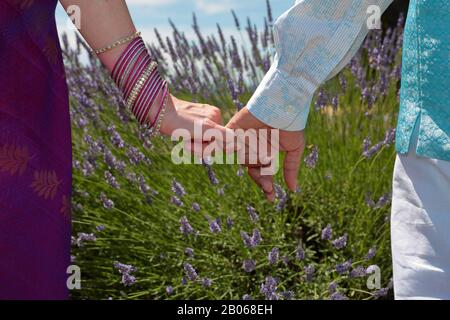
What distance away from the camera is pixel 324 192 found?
296 cm

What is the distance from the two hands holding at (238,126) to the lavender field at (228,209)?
0.45m

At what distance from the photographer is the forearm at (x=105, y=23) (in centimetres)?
133

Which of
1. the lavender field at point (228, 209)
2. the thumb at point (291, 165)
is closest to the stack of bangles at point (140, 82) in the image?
the thumb at point (291, 165)

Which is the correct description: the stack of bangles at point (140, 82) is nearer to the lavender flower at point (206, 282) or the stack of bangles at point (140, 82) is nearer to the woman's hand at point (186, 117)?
the woman's hand at point (186, 117)

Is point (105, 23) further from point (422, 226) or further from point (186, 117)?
point (422, 226)

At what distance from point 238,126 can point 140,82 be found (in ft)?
1.05

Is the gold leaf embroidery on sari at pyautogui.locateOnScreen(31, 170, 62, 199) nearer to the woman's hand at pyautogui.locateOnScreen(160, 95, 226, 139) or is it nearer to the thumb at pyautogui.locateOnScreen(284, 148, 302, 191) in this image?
the woman's hand at pyautogui.locateOnScreen(160, 95, 226, 139)

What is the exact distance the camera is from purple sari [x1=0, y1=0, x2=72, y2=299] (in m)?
1.19

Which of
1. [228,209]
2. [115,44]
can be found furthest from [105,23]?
[228,209]

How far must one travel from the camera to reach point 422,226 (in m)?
1.25
